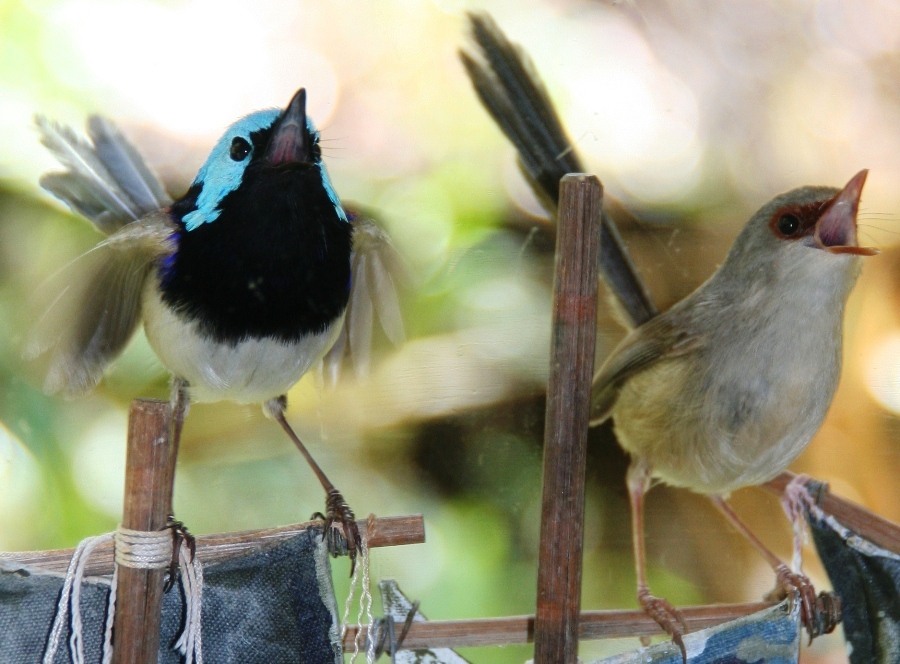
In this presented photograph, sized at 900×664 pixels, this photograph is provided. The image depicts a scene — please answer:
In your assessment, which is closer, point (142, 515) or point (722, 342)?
point (142, 515)

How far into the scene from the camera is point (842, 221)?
1.14 m

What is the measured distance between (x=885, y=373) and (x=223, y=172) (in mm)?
1156

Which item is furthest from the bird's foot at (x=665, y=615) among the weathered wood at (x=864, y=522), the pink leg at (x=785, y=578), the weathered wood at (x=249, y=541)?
the weathered wood at (x=249, y=541)

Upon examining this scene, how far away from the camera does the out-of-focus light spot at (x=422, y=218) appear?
1438 millimetres

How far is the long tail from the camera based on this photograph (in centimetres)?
133

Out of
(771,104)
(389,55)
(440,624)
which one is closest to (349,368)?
(440,624)

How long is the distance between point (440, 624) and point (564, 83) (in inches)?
36.1

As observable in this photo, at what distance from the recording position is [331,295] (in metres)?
1.04

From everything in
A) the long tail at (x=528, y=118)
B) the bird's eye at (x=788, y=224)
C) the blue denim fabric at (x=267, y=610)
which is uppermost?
the long tail at (x=528, y=118)

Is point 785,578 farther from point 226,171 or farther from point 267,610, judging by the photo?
point 226,171

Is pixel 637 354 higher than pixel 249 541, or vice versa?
pixel 637 354

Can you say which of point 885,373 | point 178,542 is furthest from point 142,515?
point 885,373

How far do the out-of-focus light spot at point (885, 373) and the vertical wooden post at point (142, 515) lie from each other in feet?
3.93

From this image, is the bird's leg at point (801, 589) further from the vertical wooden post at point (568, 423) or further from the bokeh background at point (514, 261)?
the vertical wooden post at point (568, 423)
